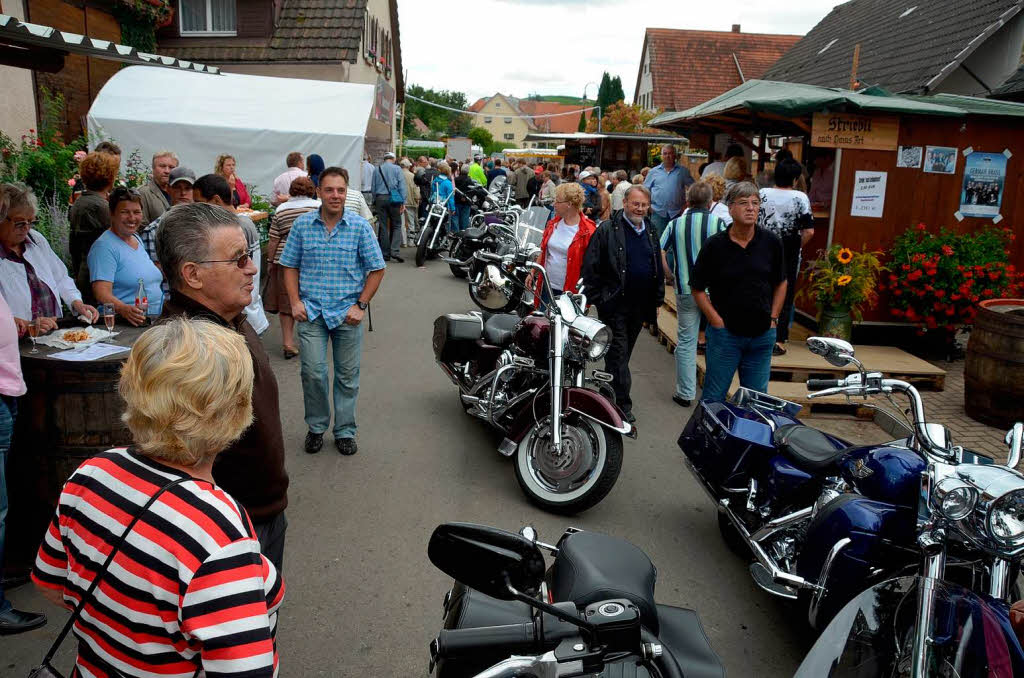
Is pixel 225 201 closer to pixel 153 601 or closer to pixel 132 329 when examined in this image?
pixel 132 329

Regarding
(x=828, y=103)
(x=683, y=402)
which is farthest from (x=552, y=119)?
(x=683, y=402)

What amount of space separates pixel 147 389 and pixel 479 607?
1.01m

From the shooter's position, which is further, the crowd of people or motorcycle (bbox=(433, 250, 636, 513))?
motorcycle (bbox=(433, 250, 636, 513))

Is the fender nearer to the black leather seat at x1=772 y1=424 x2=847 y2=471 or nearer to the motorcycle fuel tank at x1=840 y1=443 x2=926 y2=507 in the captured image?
the black leather seat at x1=772 y1=424 x2=847 y2=471

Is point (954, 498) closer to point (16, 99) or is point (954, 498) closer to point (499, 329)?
point (499, 329)

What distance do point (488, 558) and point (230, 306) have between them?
58.8 inches

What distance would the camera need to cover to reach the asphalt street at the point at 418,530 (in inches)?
128

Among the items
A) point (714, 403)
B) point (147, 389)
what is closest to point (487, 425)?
point (714, 403)

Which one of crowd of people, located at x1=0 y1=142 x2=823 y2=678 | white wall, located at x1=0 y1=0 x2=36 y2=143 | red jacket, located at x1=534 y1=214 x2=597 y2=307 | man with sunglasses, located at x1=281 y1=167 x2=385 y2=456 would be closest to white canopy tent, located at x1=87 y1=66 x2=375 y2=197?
white wall, located at x1=0 y1=0 x2=36 y2=143

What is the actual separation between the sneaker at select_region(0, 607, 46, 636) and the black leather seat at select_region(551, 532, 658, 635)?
8.10 feet

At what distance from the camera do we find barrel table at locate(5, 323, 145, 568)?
3266 millimetres

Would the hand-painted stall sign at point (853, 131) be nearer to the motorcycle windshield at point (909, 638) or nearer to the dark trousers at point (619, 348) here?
the dark trousers at point (619, 348)

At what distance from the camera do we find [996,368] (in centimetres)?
595

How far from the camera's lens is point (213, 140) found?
11.2 m
